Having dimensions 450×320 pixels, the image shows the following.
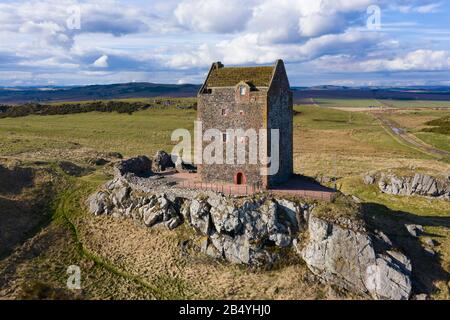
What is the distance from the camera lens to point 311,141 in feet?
323

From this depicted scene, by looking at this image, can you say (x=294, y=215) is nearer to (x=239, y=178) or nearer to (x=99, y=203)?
(x=239, y=178)

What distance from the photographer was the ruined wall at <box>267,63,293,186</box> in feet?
128

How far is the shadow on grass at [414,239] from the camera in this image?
106ft

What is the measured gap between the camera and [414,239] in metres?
39.0

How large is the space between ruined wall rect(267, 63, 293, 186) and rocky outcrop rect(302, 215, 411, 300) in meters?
8.89

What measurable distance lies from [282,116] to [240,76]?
5803 mm

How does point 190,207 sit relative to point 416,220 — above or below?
above

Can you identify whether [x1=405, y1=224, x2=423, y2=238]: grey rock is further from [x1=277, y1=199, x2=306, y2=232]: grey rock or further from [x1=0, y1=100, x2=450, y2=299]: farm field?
[x1=277, y1=199, x2=306, y2=232]: grey rock

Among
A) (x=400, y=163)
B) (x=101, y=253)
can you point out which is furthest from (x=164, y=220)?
(x=400, y=163)

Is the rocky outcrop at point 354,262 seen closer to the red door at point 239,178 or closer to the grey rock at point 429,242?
the grey rock at point 429,242

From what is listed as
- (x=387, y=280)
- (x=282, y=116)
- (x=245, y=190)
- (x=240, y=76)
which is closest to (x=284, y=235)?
(x=245, y=190)

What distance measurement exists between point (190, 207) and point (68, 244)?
38.6 feet

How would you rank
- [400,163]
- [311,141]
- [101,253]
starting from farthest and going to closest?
[311,141] → [400,163] → [101,253]
